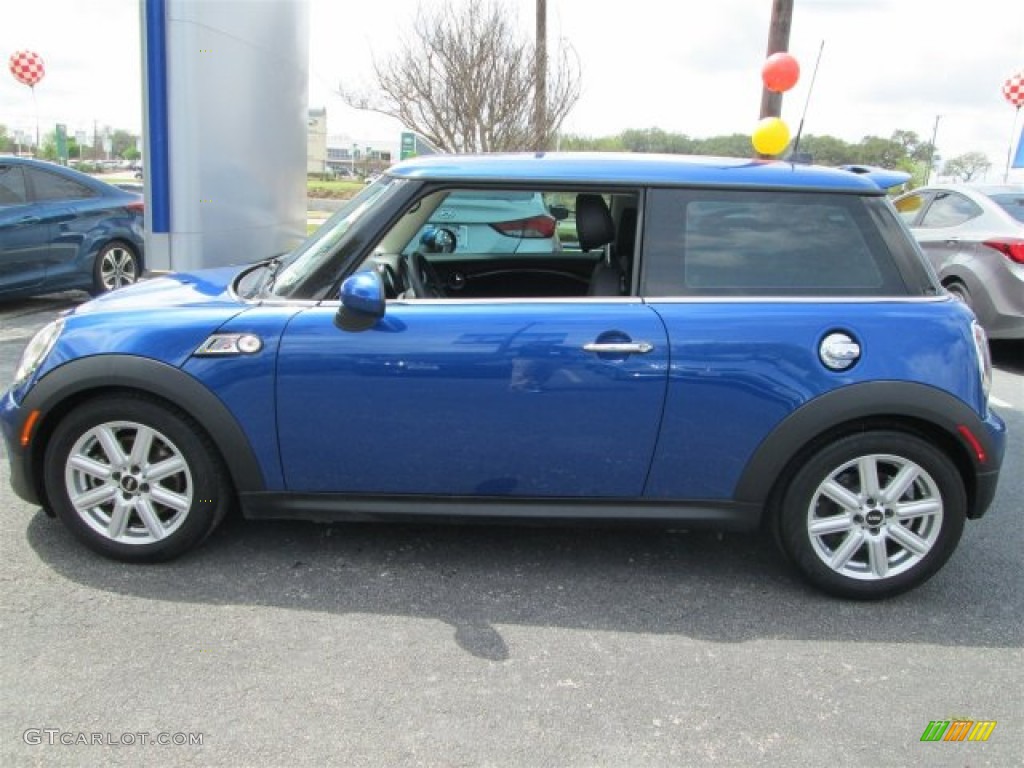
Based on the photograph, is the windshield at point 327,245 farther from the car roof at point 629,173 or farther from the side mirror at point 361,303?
the side mirror at point 361,303

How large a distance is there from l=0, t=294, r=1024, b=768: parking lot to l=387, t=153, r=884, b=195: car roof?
1500 millimetres

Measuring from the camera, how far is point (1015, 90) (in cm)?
1566

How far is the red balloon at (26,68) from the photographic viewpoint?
16641 mm

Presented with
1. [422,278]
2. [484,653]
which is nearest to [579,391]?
[484,653]

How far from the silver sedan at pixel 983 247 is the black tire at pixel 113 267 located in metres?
7.32

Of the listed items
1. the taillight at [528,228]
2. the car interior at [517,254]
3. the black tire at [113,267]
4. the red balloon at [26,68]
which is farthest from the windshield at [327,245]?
the red balloon at [26,68]

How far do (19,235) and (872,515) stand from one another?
294 inches

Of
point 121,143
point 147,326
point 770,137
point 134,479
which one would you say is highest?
point 121,143

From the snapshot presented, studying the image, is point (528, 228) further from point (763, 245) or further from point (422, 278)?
point (763, 245)

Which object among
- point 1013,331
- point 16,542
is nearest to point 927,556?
point 16,542

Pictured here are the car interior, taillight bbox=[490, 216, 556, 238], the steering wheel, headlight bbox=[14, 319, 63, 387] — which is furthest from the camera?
taillight bbox=[490, 216, 556, 238]

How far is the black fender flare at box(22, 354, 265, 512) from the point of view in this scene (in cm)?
294

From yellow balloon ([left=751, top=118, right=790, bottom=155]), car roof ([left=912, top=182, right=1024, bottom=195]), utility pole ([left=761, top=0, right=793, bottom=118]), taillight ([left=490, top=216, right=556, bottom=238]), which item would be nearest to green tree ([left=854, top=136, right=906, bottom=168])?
utility pole ([left=761, top=0, right=793, bottom=118])

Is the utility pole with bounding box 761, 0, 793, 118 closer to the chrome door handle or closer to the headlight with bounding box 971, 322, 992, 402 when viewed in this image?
the headlight with bounding box 971, 322, 992, 402
